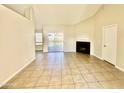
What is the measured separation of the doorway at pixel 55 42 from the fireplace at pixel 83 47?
130cm

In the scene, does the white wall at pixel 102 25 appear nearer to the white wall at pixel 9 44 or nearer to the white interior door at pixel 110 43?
the white interior door at pixel 110 43

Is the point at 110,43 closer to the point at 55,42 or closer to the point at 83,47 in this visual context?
the point at 83,47

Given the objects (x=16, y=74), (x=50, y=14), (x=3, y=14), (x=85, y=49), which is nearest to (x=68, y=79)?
(x=16, y=74)

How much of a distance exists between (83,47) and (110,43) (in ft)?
13.6

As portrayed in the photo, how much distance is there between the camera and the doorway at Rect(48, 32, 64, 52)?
11664 mm

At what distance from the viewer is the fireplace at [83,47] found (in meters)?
10.4

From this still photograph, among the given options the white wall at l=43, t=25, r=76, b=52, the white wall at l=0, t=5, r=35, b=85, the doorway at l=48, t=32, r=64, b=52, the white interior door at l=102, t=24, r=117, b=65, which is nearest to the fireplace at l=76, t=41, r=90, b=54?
the white wall at l=43, t=25, r=76, b=52

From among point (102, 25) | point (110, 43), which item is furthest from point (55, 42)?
point (110, 43)

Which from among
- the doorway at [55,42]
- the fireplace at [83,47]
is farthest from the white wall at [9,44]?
the doorway at [55,42]

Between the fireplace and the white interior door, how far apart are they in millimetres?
2710

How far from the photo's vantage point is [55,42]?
11758 mm

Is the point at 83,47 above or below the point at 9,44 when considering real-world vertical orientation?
below

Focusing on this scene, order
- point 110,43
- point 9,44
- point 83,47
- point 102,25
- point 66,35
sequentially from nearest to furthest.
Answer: point 9,44
point 110,43
point 102,25
point 83,47
point 66,35

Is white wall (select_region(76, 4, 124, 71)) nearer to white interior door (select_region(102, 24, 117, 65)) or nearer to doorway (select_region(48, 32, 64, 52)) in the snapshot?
white interior door (select_region(102, 24, 117, 65))
